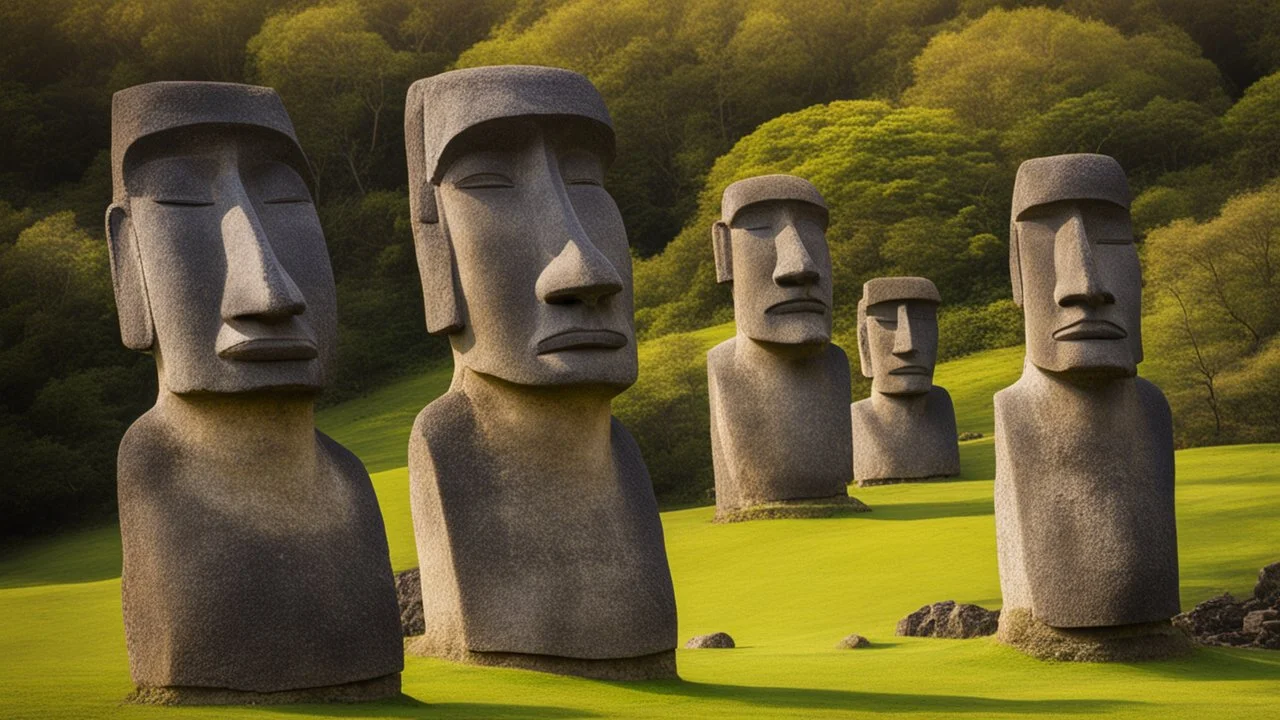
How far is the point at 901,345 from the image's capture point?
24.6 m

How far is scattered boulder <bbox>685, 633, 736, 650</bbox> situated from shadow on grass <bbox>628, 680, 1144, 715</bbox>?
324 cm

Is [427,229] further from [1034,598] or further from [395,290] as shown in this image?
[395,290]

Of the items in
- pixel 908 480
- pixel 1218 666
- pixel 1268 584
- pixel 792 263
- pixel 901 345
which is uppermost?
pixel 792 263

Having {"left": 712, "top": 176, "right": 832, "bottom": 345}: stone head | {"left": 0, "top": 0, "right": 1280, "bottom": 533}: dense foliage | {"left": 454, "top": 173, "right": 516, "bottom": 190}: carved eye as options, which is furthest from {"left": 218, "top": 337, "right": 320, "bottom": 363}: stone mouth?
{"left": 0, "top": 0, "right": 1280, "bottom": 533}: dense foliage

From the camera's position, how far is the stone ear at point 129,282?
25.8 ft

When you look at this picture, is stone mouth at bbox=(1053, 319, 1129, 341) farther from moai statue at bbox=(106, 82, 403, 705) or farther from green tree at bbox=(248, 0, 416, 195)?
green tree at bbox=(248, 0, 416, 195)

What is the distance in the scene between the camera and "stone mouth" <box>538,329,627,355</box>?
891 cm

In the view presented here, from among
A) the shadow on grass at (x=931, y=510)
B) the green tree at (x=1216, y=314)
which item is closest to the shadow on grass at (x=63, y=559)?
the shadow on grass at (x=931, y=510)

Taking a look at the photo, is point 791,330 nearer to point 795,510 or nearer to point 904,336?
point 795,510

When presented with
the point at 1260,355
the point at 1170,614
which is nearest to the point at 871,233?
the point at 1260,355


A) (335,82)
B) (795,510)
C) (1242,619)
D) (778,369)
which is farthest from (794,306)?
(335,82)

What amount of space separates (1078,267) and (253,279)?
557 centimetres

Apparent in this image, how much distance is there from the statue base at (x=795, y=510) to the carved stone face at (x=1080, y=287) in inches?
325

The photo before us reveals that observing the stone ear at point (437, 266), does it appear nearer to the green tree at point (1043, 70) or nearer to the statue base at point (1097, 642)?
the statue base at point (1097, 642)
